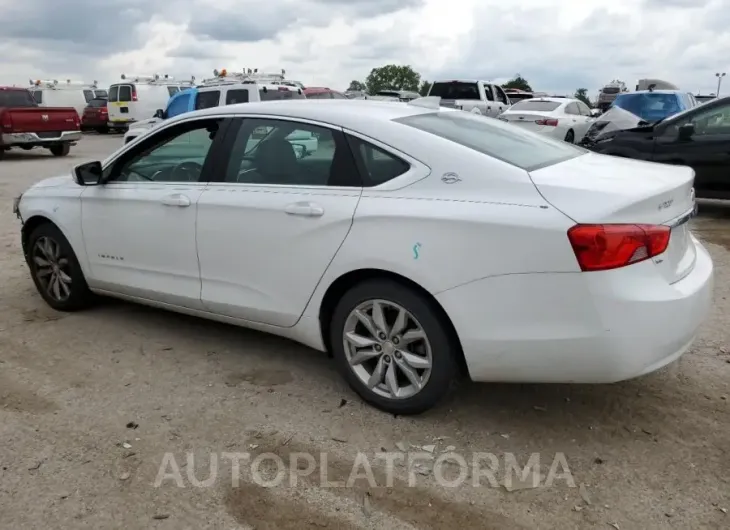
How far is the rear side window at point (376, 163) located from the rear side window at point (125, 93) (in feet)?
80.9

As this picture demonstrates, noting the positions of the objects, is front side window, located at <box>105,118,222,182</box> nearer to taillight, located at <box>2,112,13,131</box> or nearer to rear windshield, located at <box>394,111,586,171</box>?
rear windshield, located at <box>394,111,586,171</box>

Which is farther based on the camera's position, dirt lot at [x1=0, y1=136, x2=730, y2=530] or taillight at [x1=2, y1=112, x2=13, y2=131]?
taillight at [x1=2, y1=112, x2=13, y2=131]

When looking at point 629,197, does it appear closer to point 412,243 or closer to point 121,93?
point 412,243

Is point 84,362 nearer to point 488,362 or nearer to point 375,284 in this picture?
point 375,284

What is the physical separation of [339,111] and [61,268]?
2.63 meters

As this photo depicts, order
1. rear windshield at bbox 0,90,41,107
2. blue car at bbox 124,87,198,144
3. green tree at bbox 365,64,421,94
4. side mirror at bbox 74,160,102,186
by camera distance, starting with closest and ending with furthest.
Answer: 1. side mirror at bbox 74,160,102,186
2. blue car at bbox 124,87,198,144
3. rear windshield at bbox 0,90,41,107
4. green tree at bbox 365,64,421,94

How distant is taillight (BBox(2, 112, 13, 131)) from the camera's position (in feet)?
56.6

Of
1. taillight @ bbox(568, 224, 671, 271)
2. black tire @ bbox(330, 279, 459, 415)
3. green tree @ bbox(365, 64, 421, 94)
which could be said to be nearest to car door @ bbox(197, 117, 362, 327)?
black tire @ bbox(330, 279, 459, 415)

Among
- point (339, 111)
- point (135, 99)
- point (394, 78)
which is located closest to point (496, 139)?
point (339, 111)

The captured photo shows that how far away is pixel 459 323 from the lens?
3.15 m

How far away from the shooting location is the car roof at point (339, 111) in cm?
362

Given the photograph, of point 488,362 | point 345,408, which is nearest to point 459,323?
point 488,362

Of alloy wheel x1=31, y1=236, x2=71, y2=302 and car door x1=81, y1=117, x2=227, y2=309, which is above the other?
car door x1=81, y1=117, x2=227, y2=309

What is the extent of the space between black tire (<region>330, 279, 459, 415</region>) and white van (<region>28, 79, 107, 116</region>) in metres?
29.1
